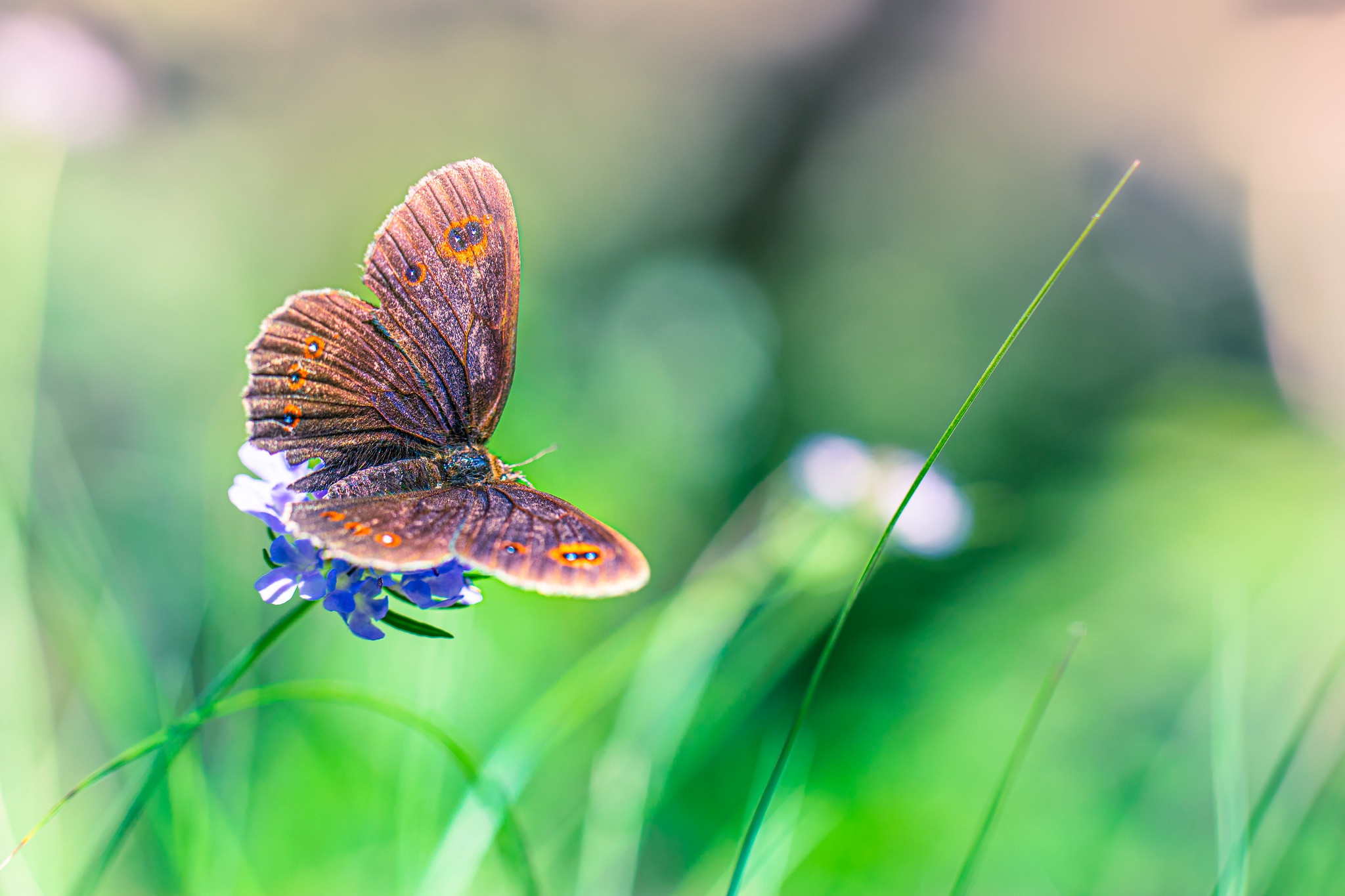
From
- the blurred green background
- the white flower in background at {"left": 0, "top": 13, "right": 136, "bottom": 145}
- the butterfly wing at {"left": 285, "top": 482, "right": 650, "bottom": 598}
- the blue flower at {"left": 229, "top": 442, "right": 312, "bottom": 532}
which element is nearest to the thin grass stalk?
the blurred green background

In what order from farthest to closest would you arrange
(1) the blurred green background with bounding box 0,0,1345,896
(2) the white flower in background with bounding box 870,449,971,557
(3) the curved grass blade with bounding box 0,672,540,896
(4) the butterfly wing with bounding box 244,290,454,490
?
(2) the white flower in background with bounding box 870,449,971,557
(1) the blurred green background with bounding box 0,0,1345,896
(4) the butterfly wing with bounding box 244,290,454,490
(3) the curved grass blade with bounding box 0,672,540,896

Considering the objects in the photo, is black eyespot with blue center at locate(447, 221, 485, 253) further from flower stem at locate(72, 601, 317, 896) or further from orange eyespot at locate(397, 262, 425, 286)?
flower stem at locate(72, 601, 317, 896)

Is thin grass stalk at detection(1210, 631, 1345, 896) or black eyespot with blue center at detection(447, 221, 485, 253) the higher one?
black eyespot with blue center at detection(447, 221, 485, 253)

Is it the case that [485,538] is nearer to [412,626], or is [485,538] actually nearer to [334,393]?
[412,626]

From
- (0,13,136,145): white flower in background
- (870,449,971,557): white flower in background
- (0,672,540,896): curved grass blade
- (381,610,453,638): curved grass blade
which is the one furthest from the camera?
(870,449,971,557): white flower in background

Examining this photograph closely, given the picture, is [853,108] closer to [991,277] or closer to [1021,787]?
[991,277]

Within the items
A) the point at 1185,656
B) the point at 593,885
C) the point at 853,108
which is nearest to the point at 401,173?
the point at 853,108

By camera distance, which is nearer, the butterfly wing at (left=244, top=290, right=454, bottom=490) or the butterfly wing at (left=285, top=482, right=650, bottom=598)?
the butterfly wing at (left=285, top=482, right=650, bottom=598)
